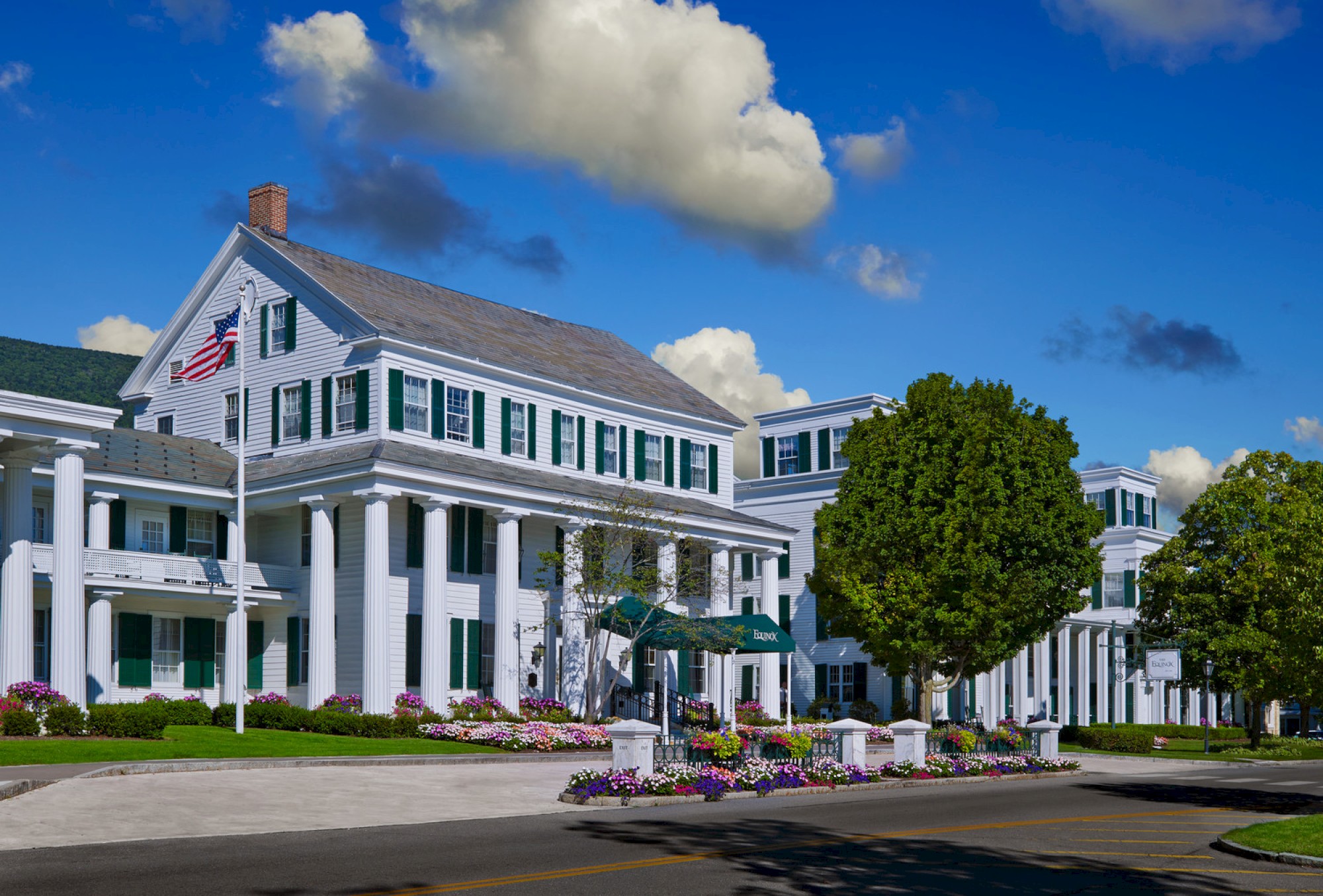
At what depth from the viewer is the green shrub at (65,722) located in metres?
28.7

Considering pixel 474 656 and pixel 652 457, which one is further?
pixel 652 457

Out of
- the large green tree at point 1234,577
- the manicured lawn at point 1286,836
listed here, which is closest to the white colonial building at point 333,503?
the large green tree at point 1234,577

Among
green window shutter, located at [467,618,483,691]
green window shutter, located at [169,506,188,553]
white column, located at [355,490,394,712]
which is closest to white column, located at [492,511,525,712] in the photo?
green window shutter, located at [467,618,483,691]

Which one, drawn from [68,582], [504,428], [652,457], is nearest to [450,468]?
[504,428]

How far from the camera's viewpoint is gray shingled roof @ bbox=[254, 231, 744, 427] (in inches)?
1635

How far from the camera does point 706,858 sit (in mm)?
14531

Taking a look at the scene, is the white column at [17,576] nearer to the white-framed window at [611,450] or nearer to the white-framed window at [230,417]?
the white-framed window at [230,417]

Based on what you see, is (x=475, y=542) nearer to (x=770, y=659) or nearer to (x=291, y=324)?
(x=291, y=324)

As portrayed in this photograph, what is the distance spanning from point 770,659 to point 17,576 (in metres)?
24.0

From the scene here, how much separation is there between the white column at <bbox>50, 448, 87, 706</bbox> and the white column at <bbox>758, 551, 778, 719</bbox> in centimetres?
2238

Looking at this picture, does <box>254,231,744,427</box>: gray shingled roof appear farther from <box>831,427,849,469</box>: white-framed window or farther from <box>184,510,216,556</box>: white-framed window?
<box>831,427,849,469</box>: white-framed window

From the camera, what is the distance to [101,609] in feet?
117

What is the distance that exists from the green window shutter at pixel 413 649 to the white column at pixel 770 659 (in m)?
12.4

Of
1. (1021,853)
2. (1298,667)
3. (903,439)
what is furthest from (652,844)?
(903,439)
